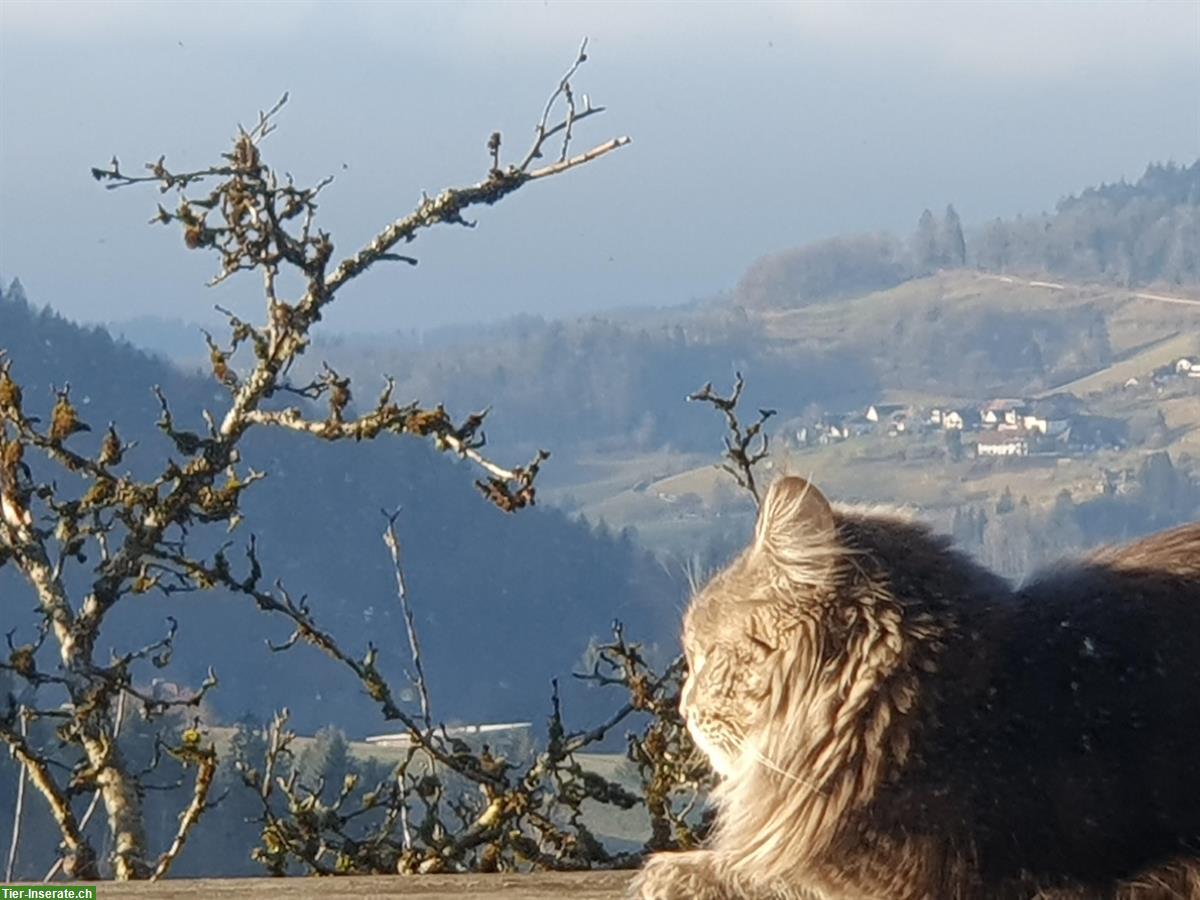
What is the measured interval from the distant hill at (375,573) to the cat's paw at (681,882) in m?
1.85

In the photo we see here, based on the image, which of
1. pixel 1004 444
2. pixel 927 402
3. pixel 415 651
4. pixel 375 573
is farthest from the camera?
pixel 927 402

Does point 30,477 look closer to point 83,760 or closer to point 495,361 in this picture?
point 83,760

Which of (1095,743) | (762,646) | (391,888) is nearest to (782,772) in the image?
(762,646)

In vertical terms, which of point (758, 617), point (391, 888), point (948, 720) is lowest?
point (391, 888)

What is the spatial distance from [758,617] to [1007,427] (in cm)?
868

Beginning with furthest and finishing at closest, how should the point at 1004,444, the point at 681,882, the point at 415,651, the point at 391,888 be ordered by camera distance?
the point at 1004,444 → the point at 415,651 → the point at 391,888 → the point at 681,882

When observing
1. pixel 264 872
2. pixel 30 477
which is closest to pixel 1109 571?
pixel 264 872

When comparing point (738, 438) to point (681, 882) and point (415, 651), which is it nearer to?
point (415, 651)

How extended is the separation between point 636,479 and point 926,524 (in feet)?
42.4

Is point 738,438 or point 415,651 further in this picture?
point 415,651

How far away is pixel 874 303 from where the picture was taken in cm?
3781

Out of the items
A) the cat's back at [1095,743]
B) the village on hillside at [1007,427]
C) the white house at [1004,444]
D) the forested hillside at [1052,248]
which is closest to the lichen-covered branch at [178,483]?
the cat's back at [1095,743]

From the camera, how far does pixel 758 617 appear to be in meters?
2.71

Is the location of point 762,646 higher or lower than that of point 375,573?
higher
